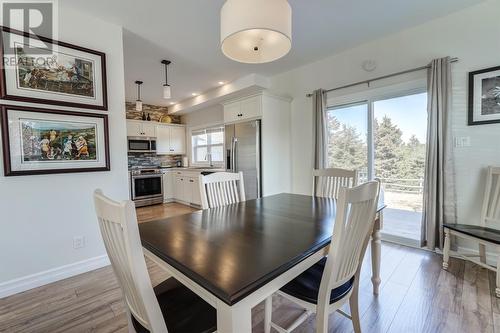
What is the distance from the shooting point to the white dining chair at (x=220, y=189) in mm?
1810

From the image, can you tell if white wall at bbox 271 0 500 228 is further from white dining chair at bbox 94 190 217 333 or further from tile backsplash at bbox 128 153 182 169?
tile backsplash at bbox 128 153 182 169

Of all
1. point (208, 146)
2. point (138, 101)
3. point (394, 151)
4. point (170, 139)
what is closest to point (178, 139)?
point (170, 139)

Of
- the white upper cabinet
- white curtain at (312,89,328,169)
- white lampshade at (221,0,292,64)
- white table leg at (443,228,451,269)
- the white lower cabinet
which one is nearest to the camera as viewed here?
white lampshade at (221,0,292,64)

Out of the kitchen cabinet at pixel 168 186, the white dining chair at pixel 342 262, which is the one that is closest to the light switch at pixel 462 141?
the white dining chair at pixel 342 262

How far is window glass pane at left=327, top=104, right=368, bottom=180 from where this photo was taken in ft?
10.6

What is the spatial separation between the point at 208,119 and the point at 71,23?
11.3 feet

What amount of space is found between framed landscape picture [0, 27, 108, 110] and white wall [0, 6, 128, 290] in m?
0.11

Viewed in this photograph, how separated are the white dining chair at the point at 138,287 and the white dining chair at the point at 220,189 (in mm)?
811

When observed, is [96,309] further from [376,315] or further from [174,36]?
[174,36]

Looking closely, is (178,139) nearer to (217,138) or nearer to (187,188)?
(217,138)

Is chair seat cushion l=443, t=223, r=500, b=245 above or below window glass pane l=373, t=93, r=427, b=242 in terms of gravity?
below

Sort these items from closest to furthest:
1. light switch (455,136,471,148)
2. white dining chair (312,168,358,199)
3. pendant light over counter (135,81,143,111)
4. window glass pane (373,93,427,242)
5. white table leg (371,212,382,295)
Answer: white table leg (371,212,382,295) → white dining chair (312,168,358,199) → light switch (455,136,471,148) → window glass pane (373,93,427,242) → pendant light over counter (135,81,143,111)

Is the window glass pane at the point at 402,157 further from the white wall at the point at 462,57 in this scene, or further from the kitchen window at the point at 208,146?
the kitchen window at the point at 208,146

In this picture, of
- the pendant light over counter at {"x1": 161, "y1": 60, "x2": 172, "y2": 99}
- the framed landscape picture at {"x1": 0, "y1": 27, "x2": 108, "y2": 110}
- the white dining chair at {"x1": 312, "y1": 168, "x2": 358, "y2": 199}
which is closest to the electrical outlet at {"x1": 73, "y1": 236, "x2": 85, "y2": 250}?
the framed landscape picture at {"x1": 0, "y1": 27, "x2": 108, "y2": 110}
